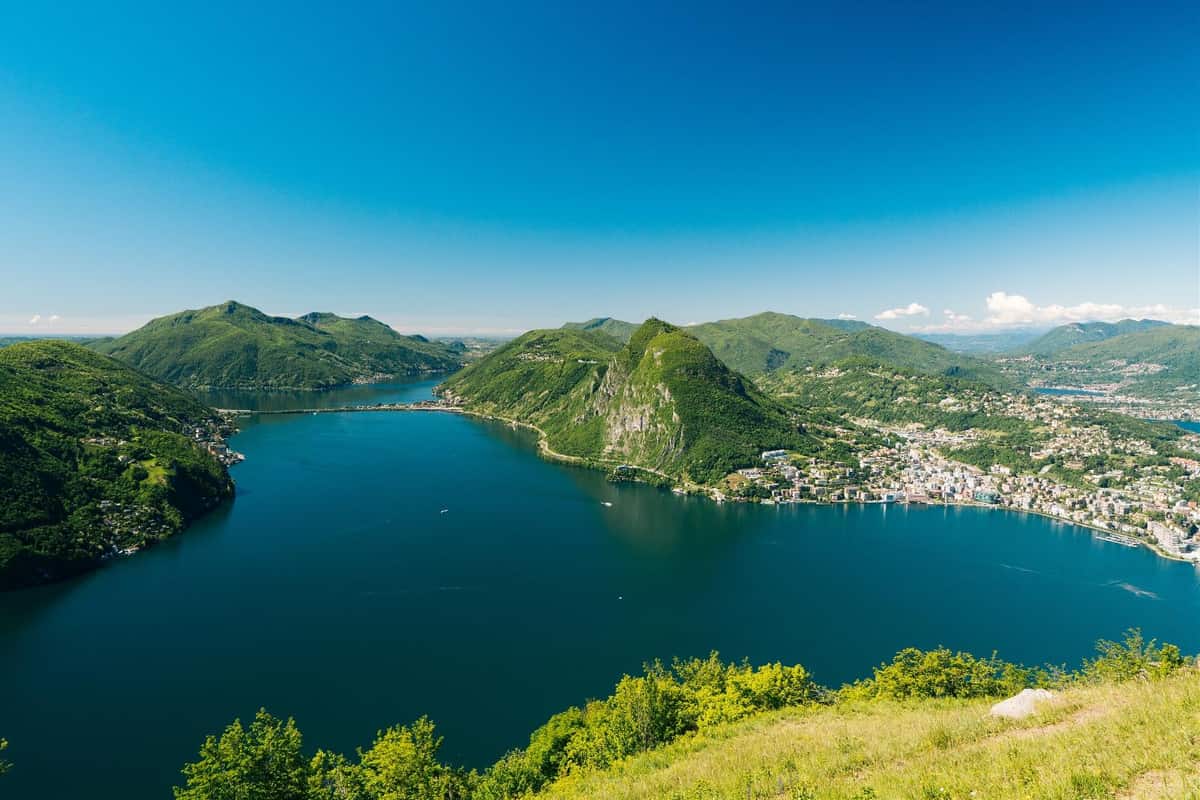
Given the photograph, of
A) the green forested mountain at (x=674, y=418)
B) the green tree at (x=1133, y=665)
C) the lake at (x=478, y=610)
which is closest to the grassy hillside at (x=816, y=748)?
the green tree at (x=1133, y=665)

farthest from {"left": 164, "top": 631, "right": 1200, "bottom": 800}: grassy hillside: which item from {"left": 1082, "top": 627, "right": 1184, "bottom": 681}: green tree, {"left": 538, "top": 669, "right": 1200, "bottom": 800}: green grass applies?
{"left": 1082, "top": 627, "right": 1184, "bottom": 681}: green tree

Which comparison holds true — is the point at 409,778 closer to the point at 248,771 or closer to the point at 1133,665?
the point at 248,771

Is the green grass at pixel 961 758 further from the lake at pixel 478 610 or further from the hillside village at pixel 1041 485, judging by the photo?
the hillside village at pixel 1041 485

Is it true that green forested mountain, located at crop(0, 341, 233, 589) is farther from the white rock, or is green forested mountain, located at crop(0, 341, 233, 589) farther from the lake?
the white rock

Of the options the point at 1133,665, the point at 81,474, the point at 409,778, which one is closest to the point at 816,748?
the point at 409,778

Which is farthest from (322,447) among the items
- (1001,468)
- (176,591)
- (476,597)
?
(1001,468)

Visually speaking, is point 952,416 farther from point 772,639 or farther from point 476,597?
point 476,597
